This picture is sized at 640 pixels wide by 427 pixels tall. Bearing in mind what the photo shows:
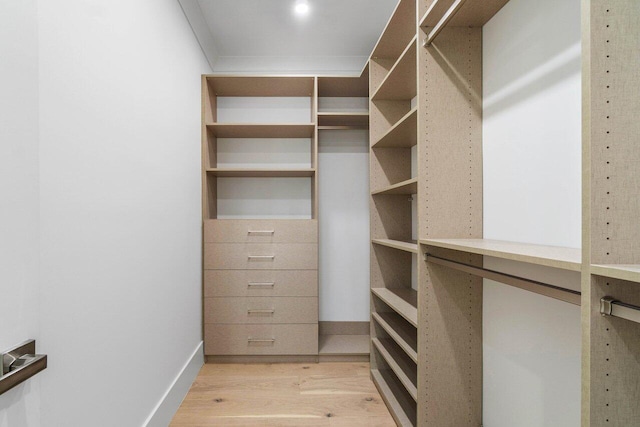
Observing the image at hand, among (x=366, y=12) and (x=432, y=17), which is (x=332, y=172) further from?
(x=432, y=17)

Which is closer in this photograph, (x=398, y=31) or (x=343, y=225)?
(x=398, y=31)

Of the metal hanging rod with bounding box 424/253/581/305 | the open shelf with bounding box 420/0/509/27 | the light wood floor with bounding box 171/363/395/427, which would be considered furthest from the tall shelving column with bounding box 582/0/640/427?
the light wood floor with bounding box 171/363/395/427

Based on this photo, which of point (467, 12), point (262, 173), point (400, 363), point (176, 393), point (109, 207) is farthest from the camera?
point (262, 173)

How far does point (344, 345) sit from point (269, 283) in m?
0.80

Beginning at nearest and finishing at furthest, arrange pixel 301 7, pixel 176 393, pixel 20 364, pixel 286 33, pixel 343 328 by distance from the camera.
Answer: pixel 20 364 → pixel 176 393 → pixel 301 7 → pixel 286 33 → pixel 343 328

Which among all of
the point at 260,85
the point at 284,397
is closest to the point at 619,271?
the point at 284,397

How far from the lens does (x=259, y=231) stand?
8.70ft

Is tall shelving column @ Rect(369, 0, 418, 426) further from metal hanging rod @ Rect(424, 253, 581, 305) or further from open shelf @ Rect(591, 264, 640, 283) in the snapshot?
open shelf @ Rect(591, 264, 640, 283)

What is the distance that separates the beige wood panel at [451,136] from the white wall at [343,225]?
1508mm

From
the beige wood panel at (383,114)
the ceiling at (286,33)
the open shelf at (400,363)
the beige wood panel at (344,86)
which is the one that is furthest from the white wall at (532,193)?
the beige wood panel at (344,86)

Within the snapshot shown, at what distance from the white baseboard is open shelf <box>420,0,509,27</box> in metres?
2.13

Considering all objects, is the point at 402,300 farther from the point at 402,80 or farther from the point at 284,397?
the point at 402,80

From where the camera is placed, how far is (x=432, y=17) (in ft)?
5.01

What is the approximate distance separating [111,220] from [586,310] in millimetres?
1408
